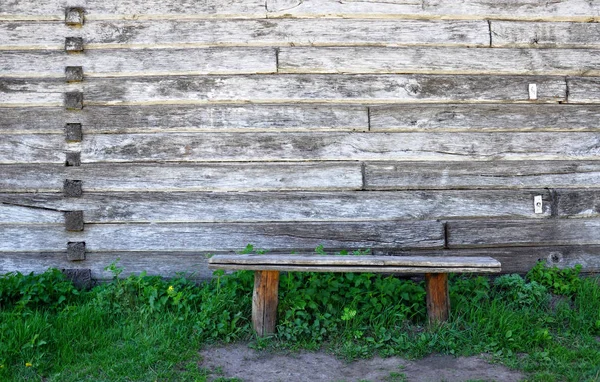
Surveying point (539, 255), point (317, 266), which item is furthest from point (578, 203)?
point (317, 266)

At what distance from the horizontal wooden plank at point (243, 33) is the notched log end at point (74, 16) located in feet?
0.17

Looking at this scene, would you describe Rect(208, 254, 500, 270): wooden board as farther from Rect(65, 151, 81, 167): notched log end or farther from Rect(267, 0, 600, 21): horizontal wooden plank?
Rect(267, 0, 600, 21): horizontal wooden plank

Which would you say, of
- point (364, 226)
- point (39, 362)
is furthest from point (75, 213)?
point (364, 226)

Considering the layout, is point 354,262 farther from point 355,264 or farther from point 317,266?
point 317,266

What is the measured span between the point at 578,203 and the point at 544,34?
5.00 ft

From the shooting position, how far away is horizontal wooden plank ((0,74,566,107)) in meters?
4.93

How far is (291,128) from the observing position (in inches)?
197

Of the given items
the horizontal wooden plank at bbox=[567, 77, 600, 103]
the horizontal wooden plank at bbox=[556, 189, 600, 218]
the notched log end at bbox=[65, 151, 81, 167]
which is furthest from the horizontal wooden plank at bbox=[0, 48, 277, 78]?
the horizontal wooden plank at bbox=[556, 189, 600, 218]

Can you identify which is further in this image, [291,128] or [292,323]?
[291,128]

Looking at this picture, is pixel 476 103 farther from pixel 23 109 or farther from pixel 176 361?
pixel 23 109

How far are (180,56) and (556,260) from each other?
376 cm

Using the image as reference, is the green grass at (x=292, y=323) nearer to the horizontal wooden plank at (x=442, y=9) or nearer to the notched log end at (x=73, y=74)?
the notched log end at (x=73, y=74)

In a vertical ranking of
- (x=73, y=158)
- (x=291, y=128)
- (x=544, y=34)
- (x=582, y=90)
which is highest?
(x=544, y=34)

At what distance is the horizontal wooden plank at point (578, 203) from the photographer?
514cm
